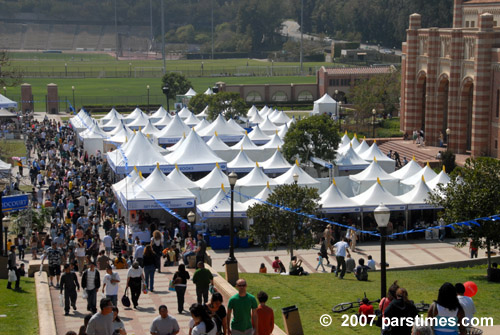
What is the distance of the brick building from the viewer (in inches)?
1815

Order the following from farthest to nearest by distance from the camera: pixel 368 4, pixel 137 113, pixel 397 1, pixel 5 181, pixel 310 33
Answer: pixel 310 33 < pixel 368 4 < pixel 397 1 < pixel 137 113 < pixel 5 181

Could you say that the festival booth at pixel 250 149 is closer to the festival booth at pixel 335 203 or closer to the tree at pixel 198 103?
the festival booth at pixel 335 203

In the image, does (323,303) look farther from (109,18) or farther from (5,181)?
(109,18)

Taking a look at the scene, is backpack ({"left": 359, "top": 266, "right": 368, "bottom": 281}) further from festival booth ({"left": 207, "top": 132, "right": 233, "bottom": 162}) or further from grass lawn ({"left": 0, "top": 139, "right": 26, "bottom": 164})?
grass lawn ({"left": 0, "top": 139, "right": 26, "bottom": 164})

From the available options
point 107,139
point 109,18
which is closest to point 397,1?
point 109,18

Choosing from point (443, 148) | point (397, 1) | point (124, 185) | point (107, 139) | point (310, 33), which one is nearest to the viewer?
point (124, 185)

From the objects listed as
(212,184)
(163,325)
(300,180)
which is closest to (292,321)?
(163,325)

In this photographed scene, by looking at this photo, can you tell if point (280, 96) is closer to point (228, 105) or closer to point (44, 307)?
point (228, 105)

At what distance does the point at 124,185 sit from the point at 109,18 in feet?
511

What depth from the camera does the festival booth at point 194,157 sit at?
38.9m

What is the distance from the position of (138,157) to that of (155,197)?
724 cm

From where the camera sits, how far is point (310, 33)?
169 m

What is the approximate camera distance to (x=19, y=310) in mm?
17562

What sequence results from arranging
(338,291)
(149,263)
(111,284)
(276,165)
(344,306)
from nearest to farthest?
(111,284) → (344,306) → (149,263) → (338,291) → (276,165)
